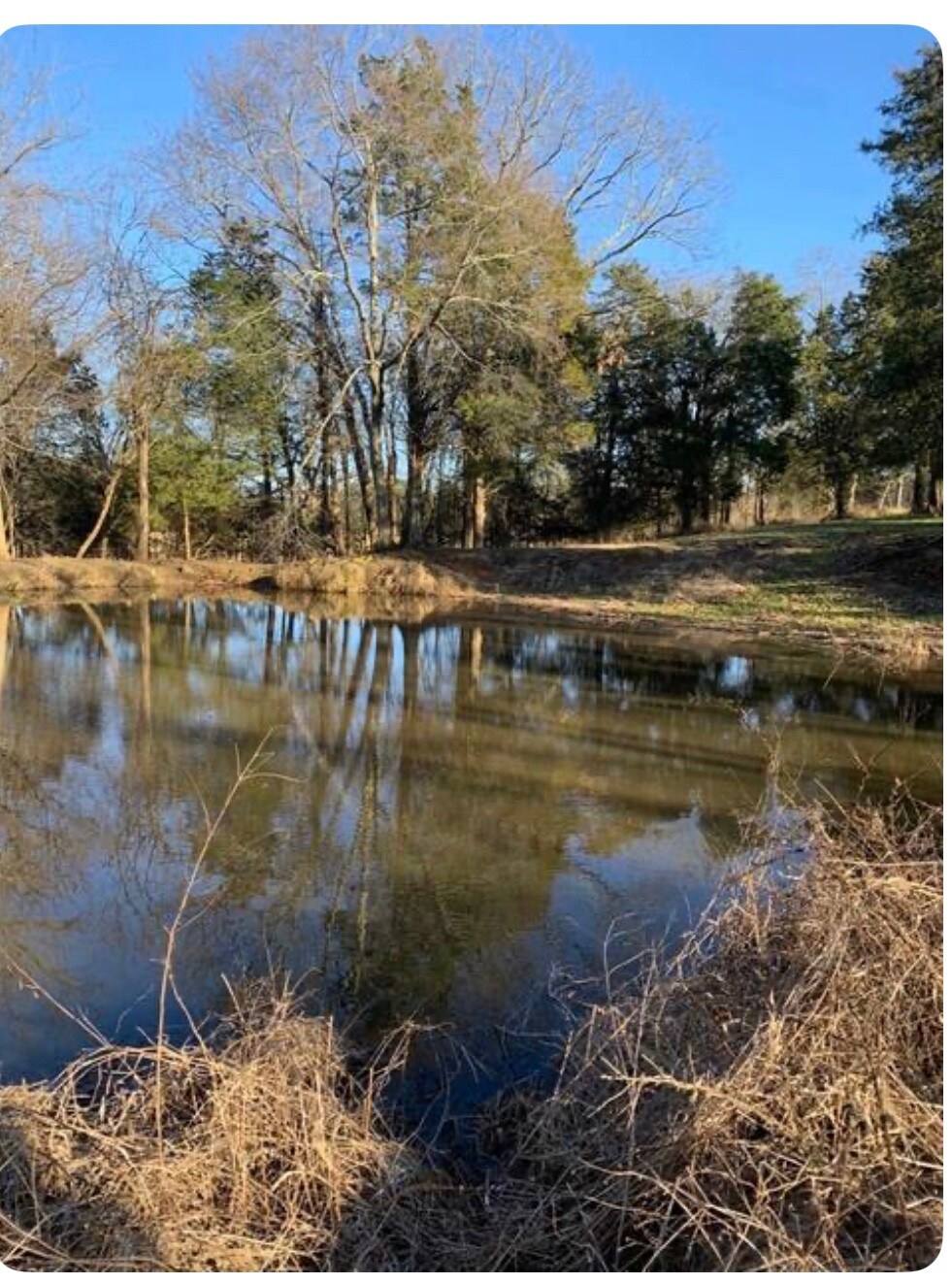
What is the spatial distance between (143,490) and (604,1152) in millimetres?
26703

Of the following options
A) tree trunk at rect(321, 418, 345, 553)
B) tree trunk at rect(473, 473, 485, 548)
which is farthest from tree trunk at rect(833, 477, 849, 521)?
tree trunk at rect(321, 418, 345, 553)

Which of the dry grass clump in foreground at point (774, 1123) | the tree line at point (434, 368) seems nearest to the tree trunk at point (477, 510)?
the tree line at point (434, 368)

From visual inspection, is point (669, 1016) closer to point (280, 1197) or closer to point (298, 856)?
point (280, 1197)

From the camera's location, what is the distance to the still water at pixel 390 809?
445cm

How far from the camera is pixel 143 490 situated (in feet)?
89.4

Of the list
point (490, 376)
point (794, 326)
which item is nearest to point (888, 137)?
point (490, 376)

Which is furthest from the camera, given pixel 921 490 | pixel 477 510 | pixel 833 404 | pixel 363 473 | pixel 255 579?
pixel 477 510

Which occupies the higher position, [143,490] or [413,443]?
[413,443]

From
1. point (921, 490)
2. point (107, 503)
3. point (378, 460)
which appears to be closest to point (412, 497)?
point (378, 460)

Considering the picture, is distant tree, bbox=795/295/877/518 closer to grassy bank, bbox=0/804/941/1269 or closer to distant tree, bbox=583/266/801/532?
distant tree, bbox=583/266/801/532

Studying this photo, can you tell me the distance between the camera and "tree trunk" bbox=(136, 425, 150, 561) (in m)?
27.3

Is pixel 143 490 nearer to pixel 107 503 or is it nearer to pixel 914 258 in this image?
pixel 107 503

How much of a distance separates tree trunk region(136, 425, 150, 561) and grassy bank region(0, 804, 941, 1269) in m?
26.0

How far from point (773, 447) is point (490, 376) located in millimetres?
10022
